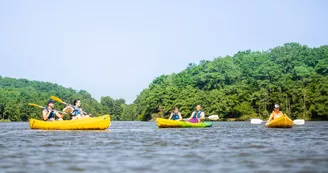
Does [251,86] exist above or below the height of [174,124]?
above

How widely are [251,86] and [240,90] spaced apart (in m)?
3.80

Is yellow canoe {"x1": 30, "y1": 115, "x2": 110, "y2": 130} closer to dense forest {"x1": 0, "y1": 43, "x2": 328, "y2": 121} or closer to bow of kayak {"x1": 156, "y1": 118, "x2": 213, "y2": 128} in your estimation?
bow of kayak {"x1": 156, "y1": 118, "x2": 213, "y2": 128}

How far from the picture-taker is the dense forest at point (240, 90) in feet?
231

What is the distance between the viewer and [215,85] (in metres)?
96.1

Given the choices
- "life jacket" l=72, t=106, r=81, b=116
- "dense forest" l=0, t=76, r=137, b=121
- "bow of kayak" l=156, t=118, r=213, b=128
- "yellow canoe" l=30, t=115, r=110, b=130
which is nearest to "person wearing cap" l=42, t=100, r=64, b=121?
"yellow canoe" l=30, t=115, r=110, b=130

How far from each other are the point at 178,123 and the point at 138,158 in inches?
691

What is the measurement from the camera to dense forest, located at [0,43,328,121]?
70.4 meters

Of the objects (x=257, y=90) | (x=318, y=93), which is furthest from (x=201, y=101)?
(x=318, y=93)

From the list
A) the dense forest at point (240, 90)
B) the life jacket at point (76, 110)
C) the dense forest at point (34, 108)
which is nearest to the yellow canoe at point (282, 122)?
the life jacket at point (76, 110)

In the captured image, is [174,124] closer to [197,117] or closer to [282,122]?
[197,117]

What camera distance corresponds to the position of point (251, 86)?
83.3m

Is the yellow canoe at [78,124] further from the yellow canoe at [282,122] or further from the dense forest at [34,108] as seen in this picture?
the dense forest at [34,108]

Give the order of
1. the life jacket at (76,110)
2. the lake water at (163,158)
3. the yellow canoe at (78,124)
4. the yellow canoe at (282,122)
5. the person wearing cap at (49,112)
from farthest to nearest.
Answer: the yellow canoe at (282,122) < the person wearing cap at (49,112) < the life jacket at (76,110) < the yellow canoe at (78,124) < the lake water at (163,158)

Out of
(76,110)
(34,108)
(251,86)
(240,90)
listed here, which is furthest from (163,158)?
(34,108)
